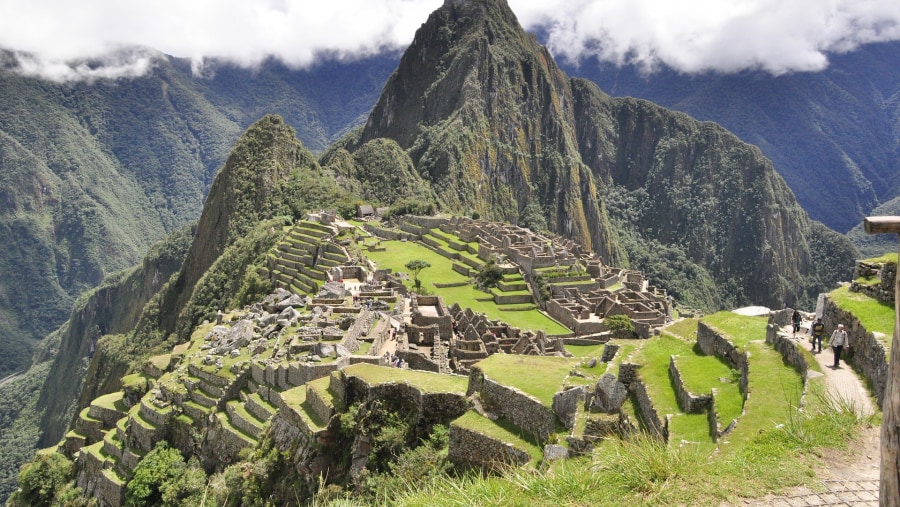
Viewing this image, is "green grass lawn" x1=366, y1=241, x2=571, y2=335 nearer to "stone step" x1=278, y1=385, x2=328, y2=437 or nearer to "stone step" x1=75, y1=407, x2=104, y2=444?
"stone step" x1=75, y1=407, x2=104, y2=444

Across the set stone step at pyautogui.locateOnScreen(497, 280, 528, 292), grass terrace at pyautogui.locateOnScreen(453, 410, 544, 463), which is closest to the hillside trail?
grass terrace at pyautogui.locateOnScreen(453, 410, 544, 463)

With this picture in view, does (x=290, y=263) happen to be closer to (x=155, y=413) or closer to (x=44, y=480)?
(x=44, y=480)

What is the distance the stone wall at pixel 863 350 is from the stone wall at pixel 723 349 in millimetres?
1702

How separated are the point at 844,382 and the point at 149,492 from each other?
19398 millimetres

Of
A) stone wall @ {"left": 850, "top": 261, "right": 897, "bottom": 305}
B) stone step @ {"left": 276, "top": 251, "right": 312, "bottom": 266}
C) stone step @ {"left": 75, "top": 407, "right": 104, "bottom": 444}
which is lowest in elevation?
stone step @ {"left": 75, "top": 407, "right": 104, "bottom": 444}

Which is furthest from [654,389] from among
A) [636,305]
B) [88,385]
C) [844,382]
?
[88,385]

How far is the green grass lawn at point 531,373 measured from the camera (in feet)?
44.9

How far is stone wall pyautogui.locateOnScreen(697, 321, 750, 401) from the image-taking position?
12.0 m

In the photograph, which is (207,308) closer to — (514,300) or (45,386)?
(514,300)

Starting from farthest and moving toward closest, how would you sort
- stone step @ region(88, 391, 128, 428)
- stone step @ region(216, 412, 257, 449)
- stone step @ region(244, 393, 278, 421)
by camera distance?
stone step @ region(88, 391, 128, 428) → stone step @ region(244, 393, 278, 421) → stone step @ region(216, 412, 257, 449)

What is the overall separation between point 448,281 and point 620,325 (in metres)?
20.0

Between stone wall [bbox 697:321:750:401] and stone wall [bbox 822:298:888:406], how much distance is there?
170cm

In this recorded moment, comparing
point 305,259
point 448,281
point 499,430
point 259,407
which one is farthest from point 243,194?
point 499,430

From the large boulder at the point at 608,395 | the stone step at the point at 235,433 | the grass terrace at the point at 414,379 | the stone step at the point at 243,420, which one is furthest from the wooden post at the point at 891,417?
the stone step at the point at 243,420
